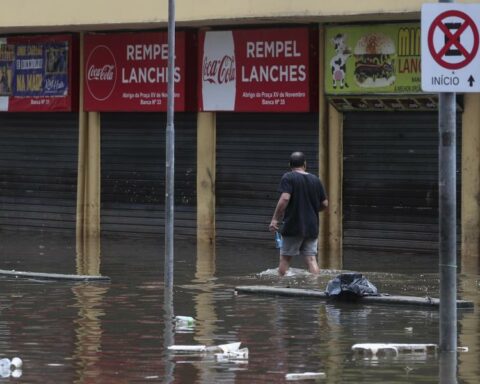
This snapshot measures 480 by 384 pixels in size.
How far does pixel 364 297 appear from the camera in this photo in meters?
14.6

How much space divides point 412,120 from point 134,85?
5656 millimetres

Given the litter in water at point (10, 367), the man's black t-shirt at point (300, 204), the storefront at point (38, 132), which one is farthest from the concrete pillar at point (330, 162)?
the litter in water at point (10, 367)

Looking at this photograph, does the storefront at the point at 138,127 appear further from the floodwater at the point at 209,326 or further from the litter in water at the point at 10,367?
the litter in water at the point at 10,367

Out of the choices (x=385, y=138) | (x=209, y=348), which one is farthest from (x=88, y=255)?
(x=209, y=348)

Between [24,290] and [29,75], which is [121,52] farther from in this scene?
[24,290]

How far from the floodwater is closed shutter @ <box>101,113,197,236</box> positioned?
4.71 metres

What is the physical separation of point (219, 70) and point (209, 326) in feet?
40.0

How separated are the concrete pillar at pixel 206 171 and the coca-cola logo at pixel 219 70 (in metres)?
0.58

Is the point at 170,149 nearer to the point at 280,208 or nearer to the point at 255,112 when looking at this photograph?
the point at 280,208

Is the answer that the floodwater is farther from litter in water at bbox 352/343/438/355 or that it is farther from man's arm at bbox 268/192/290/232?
man's arm at bbox 268/192/290/232

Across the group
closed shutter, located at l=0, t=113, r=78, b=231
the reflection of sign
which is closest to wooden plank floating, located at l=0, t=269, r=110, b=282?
the reflection of sign

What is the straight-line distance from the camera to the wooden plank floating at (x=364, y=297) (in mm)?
14062

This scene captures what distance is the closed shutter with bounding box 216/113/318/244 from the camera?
23750 millimetres

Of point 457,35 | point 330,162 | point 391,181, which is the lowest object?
point 391,181
